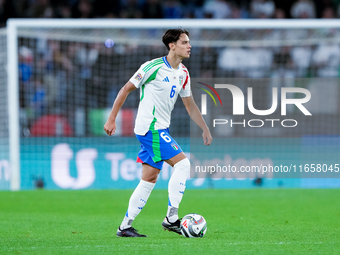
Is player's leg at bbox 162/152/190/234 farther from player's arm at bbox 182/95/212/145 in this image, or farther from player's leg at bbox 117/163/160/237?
player's arm at bbox 182/95/212/145

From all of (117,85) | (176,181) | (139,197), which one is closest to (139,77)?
(176,181)

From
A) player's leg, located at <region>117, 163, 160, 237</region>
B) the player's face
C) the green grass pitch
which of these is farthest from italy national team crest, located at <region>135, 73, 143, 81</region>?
the green grass pitch

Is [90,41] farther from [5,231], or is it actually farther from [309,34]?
[5,231]

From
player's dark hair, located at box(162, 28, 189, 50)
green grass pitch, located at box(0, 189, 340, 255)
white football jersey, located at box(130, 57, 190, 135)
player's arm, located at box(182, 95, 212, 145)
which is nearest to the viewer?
green grass pitch, located at box(0, 189, 340, 255)

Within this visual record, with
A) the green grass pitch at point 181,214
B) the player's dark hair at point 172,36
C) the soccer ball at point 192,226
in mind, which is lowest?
the green grass pitch at point 181,214

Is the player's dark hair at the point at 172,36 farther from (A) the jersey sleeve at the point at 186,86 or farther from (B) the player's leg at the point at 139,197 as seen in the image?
(B) the player's leg at the point at 139,197

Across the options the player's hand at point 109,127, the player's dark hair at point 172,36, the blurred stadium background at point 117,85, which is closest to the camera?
the player's hand at point 109,127

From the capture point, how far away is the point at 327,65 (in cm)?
1331

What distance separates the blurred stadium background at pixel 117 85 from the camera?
Result: 11.5 m

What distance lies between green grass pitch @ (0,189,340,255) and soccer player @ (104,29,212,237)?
1.23ft

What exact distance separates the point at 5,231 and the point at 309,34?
9.40 m

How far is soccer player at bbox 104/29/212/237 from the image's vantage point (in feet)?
17.5

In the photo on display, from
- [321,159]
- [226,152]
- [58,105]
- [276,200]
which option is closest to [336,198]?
[276,200]

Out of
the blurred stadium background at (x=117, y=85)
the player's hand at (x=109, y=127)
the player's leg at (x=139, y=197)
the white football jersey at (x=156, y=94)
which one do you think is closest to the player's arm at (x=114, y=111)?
the player's hand at (x=109, y=127)
